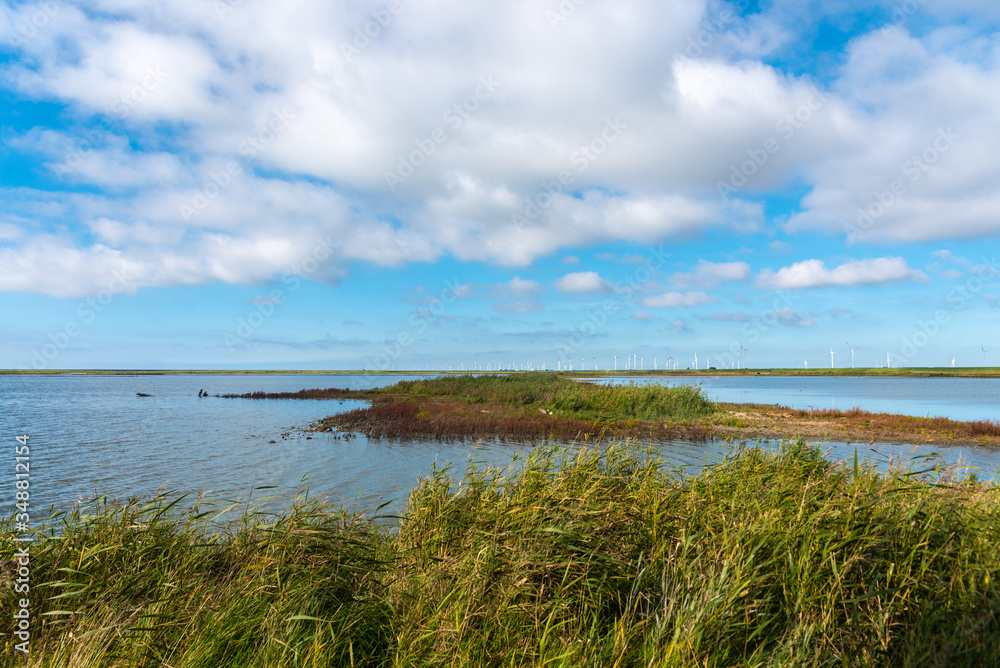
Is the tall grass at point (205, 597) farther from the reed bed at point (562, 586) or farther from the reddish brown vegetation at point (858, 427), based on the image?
the reddish brown vegetation at point (858, 427)

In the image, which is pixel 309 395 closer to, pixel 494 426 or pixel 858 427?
pixel 494 426

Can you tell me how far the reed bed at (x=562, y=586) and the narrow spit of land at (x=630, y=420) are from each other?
18.0 meters

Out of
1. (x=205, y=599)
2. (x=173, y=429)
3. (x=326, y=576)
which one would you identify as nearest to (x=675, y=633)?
(x=326, y=576)

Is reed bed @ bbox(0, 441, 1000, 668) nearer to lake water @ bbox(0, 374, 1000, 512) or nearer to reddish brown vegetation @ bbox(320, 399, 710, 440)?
lake water @ bbox(0, 374, 1000, 512)

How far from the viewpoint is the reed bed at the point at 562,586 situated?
4465 millimetres

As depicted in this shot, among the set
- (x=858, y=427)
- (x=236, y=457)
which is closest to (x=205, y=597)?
(x=236, y=457)

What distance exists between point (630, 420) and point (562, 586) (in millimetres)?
27177

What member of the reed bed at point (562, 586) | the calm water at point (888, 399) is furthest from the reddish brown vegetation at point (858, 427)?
the reed bed at point (562, 586)

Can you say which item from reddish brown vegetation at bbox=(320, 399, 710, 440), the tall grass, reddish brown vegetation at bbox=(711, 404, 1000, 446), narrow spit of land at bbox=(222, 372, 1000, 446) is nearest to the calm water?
narrow spit of land at bbox=(222, 372, 1000, 446)

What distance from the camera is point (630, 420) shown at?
31219mm

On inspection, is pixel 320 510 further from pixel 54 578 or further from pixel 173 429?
pixel 173 429

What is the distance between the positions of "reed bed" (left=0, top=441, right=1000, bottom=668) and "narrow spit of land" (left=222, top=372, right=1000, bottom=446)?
18048mm

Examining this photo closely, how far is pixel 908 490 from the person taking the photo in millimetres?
6102

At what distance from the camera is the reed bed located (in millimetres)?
4465
